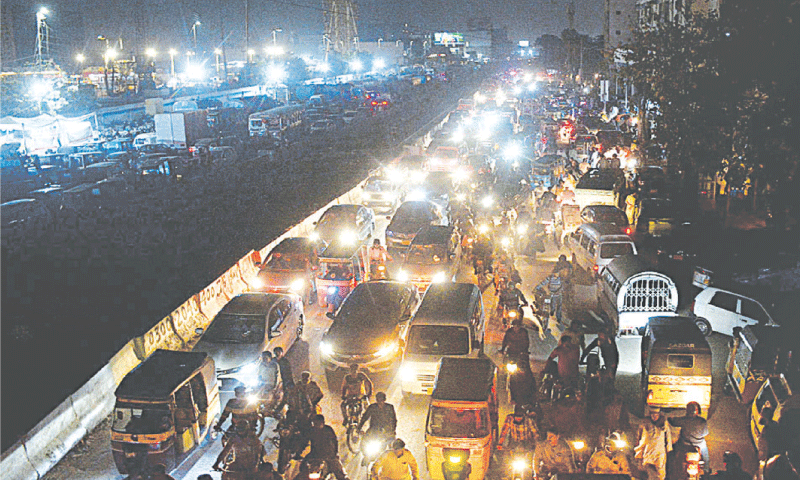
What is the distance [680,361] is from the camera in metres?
9.70

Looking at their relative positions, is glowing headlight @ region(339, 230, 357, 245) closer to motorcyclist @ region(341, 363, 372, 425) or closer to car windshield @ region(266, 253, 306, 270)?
car windshield @ region(266, 253, 306, 270)

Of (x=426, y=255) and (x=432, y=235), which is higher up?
(x=432, y=235)

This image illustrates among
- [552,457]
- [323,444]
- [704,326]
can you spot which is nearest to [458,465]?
[552,457]

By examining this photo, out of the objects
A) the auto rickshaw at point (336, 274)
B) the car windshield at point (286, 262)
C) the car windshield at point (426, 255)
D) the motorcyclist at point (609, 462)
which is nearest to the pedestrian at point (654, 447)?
the motorcyclist at point (609, 462)

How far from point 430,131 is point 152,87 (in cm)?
5251

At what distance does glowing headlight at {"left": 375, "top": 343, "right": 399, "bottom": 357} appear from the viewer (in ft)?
38.1

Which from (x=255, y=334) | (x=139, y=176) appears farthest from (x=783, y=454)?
(x=139, y=176)

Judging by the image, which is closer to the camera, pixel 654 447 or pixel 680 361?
pixel 654 447

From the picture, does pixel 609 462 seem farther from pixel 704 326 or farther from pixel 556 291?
pixel 556 291

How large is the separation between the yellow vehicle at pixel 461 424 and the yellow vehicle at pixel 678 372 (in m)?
2.61

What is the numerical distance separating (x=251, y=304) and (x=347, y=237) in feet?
17.6

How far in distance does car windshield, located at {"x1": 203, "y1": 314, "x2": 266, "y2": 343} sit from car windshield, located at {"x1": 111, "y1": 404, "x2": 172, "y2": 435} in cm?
293

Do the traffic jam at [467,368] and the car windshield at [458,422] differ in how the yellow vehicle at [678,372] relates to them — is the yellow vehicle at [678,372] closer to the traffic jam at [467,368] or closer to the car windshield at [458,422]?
the traffic jam at [467,368]

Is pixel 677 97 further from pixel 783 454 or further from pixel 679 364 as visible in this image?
pixel 783 454
